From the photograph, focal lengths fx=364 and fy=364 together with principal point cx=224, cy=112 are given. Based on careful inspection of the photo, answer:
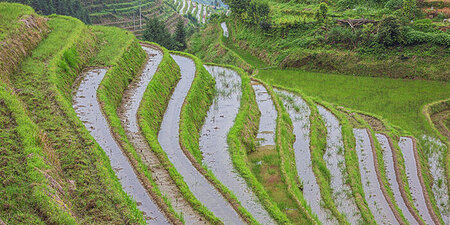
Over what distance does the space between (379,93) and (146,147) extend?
17859 mm

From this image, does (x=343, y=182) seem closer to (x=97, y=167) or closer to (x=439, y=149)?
(x=439, y=149)

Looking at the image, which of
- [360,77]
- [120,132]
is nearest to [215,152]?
[120,132]

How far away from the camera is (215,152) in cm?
1359

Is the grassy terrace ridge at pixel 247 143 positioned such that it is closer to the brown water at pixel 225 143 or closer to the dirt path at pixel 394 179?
the brown water at pixel 225 143

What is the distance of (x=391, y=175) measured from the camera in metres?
15.2

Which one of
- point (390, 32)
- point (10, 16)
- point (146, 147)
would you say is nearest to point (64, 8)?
point (10, 16)

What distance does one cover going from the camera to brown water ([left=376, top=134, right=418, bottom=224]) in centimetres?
1274

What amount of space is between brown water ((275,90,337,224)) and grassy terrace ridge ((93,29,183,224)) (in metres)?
4.95

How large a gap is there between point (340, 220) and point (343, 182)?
10.0 ft

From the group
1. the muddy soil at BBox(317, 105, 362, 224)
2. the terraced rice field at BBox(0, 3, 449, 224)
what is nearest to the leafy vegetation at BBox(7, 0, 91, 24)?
the terraced rice field at BBox(0, 3, 449, 224)

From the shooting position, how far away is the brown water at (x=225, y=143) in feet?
34.6

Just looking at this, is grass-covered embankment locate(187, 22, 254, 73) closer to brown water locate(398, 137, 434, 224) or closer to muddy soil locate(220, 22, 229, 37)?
muddy soil locate(220, 22, 229, 37)

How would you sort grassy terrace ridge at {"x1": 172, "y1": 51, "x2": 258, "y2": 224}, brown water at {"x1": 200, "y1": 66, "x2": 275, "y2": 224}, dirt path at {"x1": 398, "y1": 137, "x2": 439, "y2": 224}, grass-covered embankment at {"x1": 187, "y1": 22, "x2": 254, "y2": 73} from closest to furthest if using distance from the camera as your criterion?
grassy terrace ridge at {"x1": 172, "y1": 51, "x2": 258, "y2": 224} < brown water at {"x1": 200, "y1": 66, "x2": 275, "y2": 224} < dirt path at {"x1": 398, "y1": 137, "x2": 439, "y2": 224} < grass-covered embankment at {"x1": 187, "y1": 22, "x2": 254, "y2": 73}

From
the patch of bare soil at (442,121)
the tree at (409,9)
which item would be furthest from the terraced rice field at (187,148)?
the tree at (409,9)
